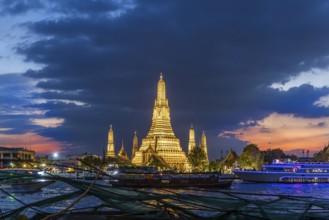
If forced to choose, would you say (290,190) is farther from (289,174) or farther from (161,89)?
(161,89)

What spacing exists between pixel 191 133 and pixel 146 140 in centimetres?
2597

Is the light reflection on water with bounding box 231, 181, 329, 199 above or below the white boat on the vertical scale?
below

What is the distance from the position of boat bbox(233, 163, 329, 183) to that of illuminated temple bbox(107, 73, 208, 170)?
31.1m

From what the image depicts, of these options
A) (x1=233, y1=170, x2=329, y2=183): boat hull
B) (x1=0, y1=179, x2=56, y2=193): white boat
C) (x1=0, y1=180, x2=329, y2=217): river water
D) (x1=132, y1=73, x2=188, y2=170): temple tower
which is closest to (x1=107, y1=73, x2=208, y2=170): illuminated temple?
(x1=132, y1=73, x2=188, y2=170): temple tower

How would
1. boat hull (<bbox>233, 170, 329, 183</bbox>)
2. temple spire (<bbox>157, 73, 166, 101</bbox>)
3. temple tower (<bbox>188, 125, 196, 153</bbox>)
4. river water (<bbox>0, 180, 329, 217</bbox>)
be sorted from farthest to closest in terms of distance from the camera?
1. temple tower (<bbox>188, 125, 196, 153</bbox>)
2. temple spire (<bbox>157, 73, 166, 101</bbox>)
3. boat hull (<bbox>233, 170, 329, 183</bbox>)
4. river water (<bbox>0, 180, 329, 217</bbox>)

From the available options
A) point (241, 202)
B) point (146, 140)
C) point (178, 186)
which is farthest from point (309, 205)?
point (146, 140)

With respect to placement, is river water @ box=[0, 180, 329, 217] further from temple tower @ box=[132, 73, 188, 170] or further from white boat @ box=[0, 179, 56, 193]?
temple tower @ box=[132, 73, 188, 170]

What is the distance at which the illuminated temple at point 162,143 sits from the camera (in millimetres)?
121688

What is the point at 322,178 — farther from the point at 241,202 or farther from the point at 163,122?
the point at 241,202

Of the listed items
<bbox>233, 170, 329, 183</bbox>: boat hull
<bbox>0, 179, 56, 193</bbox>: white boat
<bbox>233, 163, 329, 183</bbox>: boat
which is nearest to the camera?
<bbox>0, 179, 56, 193</bbox>: white boat

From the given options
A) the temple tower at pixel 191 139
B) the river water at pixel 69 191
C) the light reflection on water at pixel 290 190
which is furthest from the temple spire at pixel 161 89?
the river water at pixel 69 191

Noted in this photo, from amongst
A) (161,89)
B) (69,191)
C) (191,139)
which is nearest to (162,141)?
(161,89)

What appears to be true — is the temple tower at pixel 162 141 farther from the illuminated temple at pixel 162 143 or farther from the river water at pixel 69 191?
the river water at pixel 69 191

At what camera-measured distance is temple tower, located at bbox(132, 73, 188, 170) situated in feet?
401
